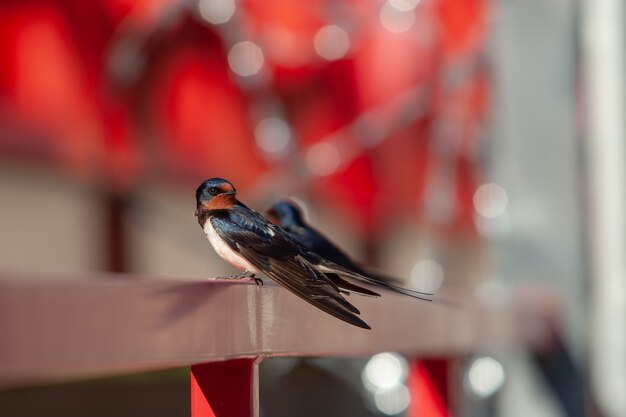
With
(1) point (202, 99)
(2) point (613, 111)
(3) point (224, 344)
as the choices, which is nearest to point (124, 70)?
(1) point (202, 99)

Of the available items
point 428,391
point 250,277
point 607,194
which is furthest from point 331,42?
point 250,277

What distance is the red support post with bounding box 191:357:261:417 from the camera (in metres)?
0.68

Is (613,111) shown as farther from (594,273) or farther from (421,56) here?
(421,56)

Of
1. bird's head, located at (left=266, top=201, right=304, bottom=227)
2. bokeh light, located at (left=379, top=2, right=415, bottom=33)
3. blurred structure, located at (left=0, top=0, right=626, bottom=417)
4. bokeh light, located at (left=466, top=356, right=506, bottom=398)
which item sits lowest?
Result: bird's head, located at (left=266, top=201, right=304, bottom=227)

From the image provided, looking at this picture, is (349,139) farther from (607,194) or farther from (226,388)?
(226,388)

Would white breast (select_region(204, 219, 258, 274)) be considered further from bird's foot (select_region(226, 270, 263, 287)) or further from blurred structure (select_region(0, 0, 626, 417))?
blurred structure (select_region(0, 0, 626, 417))

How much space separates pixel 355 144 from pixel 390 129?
0.53ft

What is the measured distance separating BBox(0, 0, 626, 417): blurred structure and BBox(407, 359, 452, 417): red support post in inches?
15.7

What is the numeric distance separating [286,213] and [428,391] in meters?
0.47

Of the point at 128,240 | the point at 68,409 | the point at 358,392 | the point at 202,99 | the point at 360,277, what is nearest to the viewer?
the point at 360,277

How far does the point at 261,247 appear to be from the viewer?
2.12 ft

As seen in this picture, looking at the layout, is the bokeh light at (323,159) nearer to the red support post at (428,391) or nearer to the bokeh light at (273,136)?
the bokeh light at (273,136)

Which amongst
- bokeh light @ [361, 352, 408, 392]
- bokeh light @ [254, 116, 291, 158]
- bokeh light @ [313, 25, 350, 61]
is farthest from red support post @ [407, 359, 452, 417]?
bokeh light @ [313, 25, 350, 61]

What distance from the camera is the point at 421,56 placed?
3.16 meters
